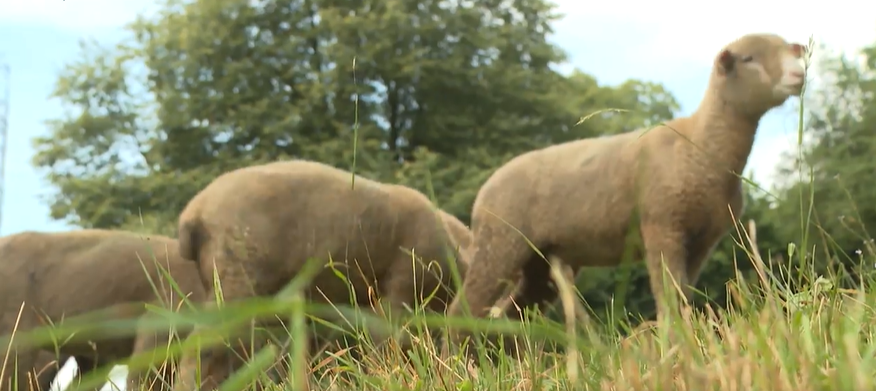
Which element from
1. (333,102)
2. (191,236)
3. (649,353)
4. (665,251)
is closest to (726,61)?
(665,251)

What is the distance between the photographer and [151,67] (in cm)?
859

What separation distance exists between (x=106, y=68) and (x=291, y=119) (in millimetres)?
2971

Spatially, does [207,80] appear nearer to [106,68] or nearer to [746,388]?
[106,68]

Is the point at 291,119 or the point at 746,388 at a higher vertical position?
the point at 746,388

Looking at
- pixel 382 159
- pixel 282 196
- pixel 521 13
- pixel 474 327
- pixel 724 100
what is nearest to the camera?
pixel 474 327

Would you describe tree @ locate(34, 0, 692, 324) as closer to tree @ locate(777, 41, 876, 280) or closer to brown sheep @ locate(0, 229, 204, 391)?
tree @ locate(777, 41, 876, 280)

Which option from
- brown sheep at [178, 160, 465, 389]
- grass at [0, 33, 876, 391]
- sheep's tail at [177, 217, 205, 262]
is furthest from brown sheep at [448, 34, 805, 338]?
grass at [0, 33, 876, 391]

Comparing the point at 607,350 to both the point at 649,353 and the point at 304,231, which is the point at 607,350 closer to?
the point at 649,353

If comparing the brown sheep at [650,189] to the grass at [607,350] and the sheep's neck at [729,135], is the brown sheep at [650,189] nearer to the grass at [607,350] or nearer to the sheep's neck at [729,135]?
the sheep's neck at [729,135]

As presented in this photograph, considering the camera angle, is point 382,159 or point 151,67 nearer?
point 382,159

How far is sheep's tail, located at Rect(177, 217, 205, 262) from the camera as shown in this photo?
2.57 m

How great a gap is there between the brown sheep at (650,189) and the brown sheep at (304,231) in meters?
0.24

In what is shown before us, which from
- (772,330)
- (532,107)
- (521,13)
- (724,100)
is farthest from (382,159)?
(772,330)

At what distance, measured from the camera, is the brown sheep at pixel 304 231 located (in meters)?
2.51
